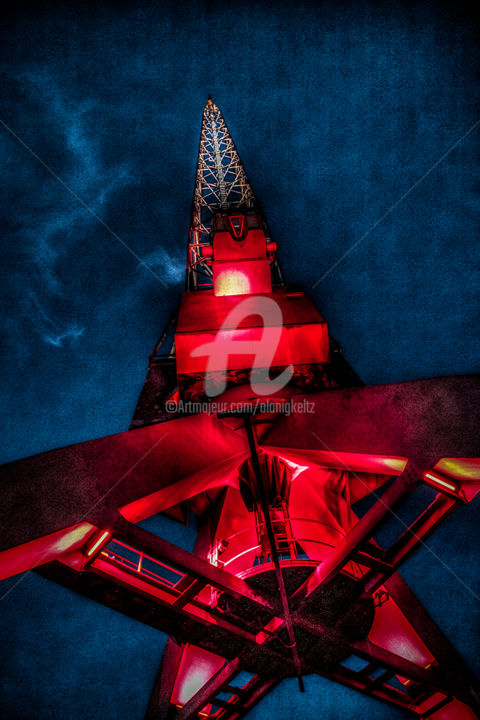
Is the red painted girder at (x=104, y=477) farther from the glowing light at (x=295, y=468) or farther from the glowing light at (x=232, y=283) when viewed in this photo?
the glowing light at (x=232, y=283)

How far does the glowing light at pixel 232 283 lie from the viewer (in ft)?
40.6

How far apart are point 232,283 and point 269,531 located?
9.01 m

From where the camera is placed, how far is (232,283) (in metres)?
12.4

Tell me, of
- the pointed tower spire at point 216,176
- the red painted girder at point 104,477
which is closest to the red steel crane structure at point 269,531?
the red painted girder at point 104,477

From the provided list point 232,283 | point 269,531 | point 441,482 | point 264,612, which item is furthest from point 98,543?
point 232,283

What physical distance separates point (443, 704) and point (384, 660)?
6.93 feet

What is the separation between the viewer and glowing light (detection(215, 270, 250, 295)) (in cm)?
1237

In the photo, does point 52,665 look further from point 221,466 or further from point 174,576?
point 221,466

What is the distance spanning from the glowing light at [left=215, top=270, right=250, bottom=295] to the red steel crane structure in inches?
171

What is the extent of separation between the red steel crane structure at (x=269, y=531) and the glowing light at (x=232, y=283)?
4.33 metres

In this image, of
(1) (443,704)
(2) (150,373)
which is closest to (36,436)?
(2) (150,373)

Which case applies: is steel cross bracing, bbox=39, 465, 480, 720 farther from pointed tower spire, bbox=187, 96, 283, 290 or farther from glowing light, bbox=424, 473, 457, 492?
pointed tower spire, bbox=187, 96, 283, 290

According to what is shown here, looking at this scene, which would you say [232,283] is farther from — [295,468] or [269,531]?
[269,531]

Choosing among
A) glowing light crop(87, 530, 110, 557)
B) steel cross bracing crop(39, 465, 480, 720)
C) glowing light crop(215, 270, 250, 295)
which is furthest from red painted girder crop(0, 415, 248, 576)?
glowing light crop(215, 270, 250, 295)
